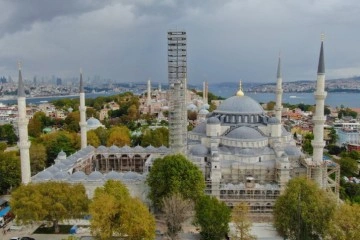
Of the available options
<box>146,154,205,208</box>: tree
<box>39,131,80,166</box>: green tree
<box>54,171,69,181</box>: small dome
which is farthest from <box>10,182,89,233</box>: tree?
<box>39,131,80,166</box>: green tree

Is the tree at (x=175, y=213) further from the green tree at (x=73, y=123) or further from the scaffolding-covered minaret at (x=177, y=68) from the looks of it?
the green tree at (x=73, y=123)

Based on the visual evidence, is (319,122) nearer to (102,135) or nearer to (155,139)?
A: (155,139)

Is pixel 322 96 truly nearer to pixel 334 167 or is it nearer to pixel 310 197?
pixel 334 167

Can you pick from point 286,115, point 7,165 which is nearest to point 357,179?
point 7,165

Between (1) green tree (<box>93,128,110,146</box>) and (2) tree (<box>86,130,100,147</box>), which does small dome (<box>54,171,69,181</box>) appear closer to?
(2) tree (<box>86,130,100,147</box>)

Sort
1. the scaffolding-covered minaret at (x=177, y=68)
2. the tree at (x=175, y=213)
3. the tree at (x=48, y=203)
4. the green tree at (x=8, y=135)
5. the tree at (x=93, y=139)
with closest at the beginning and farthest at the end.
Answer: the tree at (x=175, y=213) → the tree at (x=48, y=203) → the scaffolding-covered minaret at (x=177, y=68) → the tree at (x=93, y=139) → the green tree at (x=8, y=135)

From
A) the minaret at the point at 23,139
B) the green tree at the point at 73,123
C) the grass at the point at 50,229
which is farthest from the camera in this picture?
the green tree at the point at 73,123

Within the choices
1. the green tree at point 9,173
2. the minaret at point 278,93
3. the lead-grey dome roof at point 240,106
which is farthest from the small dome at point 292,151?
the green tree at point 9,173
